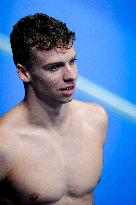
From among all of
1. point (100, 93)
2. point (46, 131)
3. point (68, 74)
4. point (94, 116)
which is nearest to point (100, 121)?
point (94, 116)

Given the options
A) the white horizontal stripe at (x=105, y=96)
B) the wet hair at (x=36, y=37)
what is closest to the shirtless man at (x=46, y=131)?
the wet hair at (x=36, y=37)

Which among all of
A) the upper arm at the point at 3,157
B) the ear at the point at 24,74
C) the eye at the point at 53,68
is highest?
the eye at the point at 53,68

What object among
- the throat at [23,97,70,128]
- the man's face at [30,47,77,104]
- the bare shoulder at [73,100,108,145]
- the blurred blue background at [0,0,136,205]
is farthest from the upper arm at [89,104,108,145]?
the blurred blue background at [0,0,136,205]

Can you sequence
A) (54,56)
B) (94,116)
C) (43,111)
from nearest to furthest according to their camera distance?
(54,56) → (43,111) → (94,116)

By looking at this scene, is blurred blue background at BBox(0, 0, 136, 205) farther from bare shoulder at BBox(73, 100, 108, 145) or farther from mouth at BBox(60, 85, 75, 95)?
mouth at BBox(60, 85, 75, 95)

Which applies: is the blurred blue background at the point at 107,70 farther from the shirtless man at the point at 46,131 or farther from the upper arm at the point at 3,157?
the upper arm at the point at 3,157

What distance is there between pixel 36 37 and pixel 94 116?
0.41 meters

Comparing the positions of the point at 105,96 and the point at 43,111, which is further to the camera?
the point at 105,96

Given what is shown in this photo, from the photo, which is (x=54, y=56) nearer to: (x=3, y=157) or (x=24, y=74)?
(x=24, y=74)

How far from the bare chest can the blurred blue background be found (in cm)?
86

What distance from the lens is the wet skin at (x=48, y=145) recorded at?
A: 1399 millimetres

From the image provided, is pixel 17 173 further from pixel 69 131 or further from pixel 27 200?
pixel 69 131

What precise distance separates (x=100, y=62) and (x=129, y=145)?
0.45 metres

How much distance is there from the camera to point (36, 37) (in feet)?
4.57
